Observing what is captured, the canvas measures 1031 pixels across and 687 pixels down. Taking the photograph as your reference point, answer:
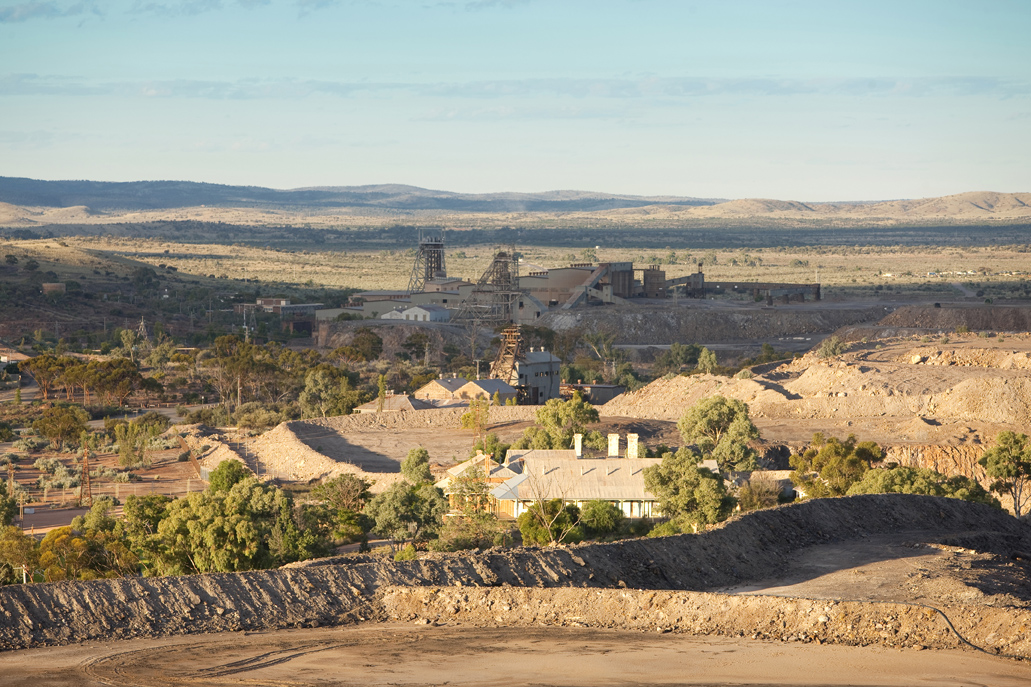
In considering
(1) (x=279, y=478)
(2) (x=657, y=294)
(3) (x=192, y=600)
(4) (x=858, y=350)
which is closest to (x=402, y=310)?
(2) (x=657, y=294)

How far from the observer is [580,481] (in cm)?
3070

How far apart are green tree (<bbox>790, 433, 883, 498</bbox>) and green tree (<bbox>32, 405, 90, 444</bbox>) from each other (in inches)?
1093

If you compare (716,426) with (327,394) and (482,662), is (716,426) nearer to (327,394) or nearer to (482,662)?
(327,394)

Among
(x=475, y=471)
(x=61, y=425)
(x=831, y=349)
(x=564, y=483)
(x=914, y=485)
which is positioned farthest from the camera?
(x=831, y=349)

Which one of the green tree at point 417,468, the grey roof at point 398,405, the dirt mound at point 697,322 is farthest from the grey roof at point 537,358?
the dirt mound at point 697,322

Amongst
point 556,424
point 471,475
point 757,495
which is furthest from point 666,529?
point 556,424

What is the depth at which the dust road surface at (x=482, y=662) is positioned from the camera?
39.1ft

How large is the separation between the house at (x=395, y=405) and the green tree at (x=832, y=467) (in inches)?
702

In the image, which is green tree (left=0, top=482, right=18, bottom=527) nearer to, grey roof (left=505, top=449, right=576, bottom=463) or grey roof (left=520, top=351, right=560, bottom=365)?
grey roof (left=505, top=449, right=576, bottom=463)

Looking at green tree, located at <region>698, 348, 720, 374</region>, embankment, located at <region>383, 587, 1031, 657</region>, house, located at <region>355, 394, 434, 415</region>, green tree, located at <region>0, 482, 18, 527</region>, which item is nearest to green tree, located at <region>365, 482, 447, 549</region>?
green tree, located at <region>0, 482, 18, 527</region>

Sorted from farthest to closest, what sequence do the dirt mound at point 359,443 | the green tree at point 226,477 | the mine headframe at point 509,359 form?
the mine headframe at point 509,359 < the dirt mound at point 359,443 < the green tree at point 226,477

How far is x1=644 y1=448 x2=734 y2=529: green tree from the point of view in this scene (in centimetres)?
2706

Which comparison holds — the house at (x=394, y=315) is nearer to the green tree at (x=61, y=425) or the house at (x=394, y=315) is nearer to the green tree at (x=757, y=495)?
the green tree at (x=61, y=425)

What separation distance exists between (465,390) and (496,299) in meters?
34.9
